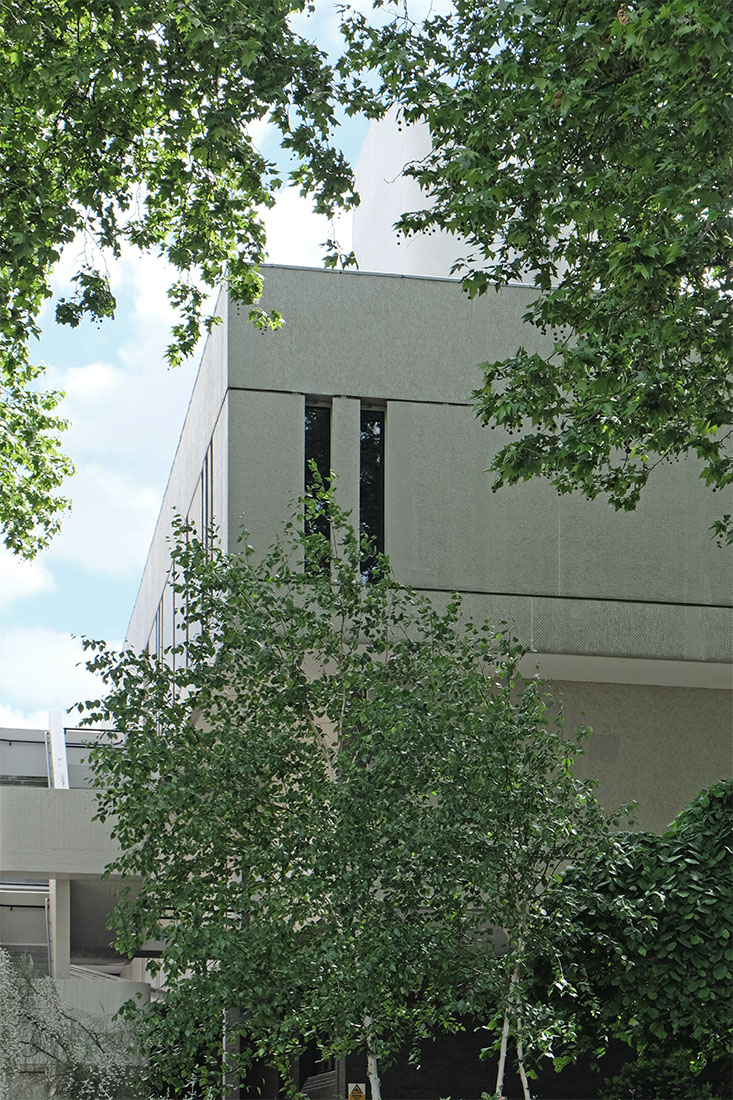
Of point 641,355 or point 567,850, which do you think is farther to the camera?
point 567,850

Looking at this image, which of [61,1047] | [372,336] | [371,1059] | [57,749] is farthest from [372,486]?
[57,749]

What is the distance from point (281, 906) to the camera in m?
10.6

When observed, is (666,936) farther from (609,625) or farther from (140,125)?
(140,125)


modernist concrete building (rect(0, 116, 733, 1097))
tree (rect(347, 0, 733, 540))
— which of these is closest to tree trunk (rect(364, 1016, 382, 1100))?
tree (rect(347, 0, 733, 540))

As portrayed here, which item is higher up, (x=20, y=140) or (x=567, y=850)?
(x=20, y=140)

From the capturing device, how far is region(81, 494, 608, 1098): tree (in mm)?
10547

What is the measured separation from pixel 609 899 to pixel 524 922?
1191 mm

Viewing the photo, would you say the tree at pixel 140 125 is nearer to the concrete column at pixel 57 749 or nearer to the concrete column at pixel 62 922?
the concrete column at pixel 62 922

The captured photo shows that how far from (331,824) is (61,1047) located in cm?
752

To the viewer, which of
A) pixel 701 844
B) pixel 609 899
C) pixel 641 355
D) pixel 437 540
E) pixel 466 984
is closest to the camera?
pixel 641 355

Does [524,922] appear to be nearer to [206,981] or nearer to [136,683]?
[206,981]

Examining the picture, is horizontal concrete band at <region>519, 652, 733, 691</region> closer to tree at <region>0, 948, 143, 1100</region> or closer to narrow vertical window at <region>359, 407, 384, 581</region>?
narrow vertical window at <region>359, 407, 384, 581</region>

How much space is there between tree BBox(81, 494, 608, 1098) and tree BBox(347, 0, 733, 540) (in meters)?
2.10

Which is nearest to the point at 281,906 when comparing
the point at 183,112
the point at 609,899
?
the point at 609,899
